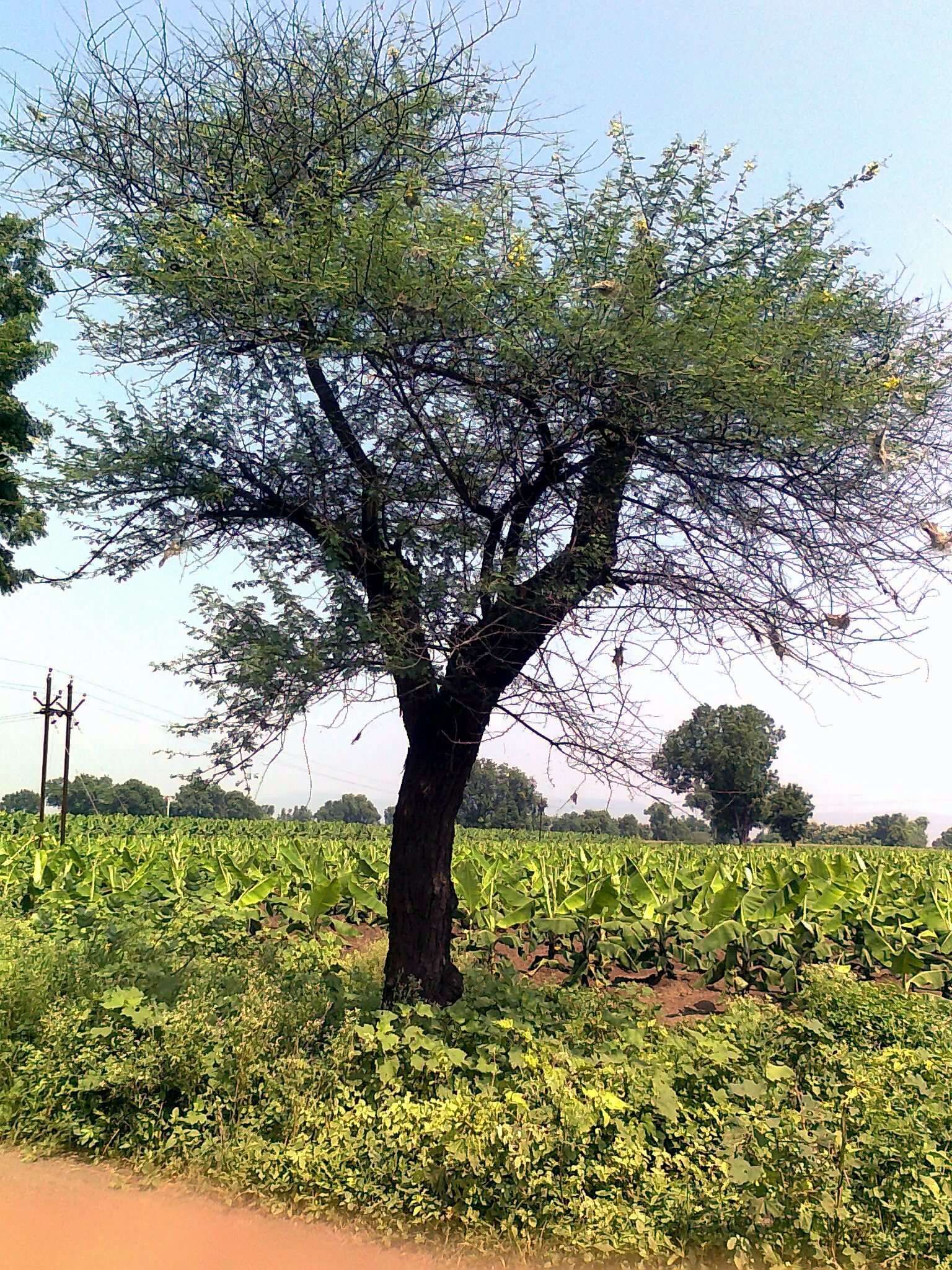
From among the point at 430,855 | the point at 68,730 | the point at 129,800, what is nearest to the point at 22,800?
the point at 129,800

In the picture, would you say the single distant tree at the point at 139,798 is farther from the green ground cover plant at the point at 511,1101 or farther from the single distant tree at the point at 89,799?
the green ground cover plant at the point at 511,1101

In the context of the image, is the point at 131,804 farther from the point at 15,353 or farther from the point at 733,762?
the point at 15,353

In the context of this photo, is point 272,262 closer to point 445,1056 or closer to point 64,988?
point 445,1056

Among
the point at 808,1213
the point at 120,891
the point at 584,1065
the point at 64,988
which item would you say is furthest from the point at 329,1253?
the point at 120,891

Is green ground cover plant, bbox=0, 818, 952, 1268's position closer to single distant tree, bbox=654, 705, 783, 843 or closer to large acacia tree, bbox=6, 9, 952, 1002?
large acacia tree, bbox=6, 9, 952, 1002

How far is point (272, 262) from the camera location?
509cm

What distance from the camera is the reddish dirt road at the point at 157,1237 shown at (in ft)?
12.0

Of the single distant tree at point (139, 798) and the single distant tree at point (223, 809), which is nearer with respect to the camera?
the single distant tree at point (223, 809)

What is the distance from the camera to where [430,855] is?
620 cm

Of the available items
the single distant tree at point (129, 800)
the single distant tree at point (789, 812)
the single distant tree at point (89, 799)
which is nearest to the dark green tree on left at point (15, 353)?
the single distant tree at point (89, 799)

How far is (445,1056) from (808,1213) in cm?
197

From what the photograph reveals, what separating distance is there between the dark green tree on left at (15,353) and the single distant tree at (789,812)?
2391 inches

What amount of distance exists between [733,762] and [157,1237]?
6301 centimetres

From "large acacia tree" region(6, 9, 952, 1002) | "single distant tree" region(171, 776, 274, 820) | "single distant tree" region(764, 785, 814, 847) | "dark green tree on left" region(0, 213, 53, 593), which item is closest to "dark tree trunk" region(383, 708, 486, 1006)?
"large acacia tree" region(6, 9, 952, 1002)
